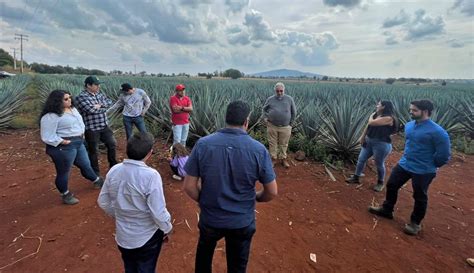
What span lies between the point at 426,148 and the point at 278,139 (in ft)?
9.81

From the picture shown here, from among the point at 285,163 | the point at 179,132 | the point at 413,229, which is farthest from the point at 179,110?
the point at 413,229

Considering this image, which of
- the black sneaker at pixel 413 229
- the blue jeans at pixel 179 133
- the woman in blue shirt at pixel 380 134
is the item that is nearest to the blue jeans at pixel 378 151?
the woman in blue shirt at pixel 380 134

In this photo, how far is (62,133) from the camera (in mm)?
3660

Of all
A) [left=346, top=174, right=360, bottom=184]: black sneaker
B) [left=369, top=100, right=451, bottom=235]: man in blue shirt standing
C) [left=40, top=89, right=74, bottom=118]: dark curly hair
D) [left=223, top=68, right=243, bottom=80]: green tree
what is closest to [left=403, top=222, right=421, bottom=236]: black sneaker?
[left=369, top=100, right=451, bottom=235]: man in blue shirt standing

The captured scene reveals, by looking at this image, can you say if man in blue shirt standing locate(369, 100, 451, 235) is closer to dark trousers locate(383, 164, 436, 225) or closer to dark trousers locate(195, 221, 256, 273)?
dark trousers locate(383, 164, 436, 225)

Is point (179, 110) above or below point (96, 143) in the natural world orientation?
above

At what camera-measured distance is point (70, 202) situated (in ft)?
13.3

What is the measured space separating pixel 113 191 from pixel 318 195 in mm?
3648

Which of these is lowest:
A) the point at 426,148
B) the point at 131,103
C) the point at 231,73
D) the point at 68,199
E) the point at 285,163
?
the point at 68,199

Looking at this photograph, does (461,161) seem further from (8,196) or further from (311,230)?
(8,196)

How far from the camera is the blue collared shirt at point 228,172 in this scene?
6.57ft

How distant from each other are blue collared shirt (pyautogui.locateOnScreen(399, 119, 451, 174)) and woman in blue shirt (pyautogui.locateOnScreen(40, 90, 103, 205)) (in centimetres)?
420

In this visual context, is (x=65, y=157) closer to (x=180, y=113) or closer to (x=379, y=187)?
(x=180, y=113)

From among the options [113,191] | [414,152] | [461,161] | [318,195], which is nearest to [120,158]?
[318,195]
